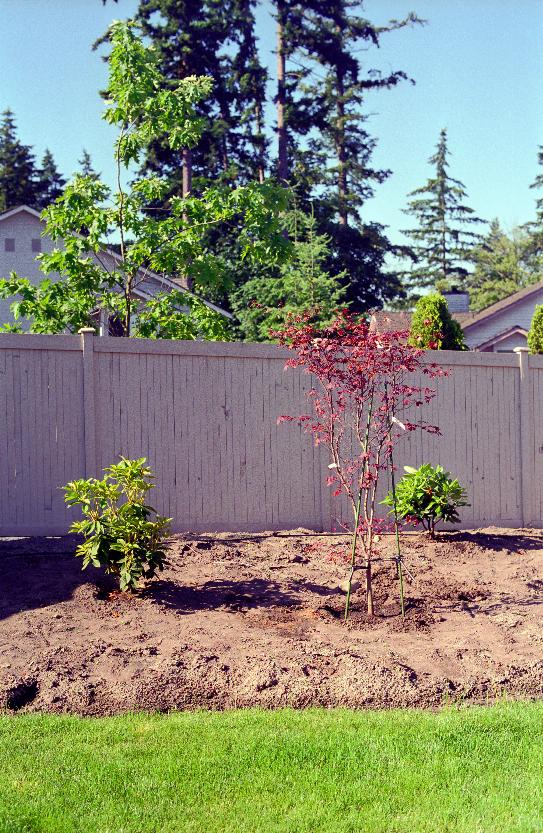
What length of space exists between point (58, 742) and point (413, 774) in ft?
4.79

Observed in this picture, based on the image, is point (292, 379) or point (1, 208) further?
point (1, 208)

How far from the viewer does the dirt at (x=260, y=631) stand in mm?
4496

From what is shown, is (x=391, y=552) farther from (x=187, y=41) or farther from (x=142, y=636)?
(x=187, y=41)

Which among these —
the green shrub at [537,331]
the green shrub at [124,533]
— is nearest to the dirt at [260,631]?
the green shrub at [124,533]

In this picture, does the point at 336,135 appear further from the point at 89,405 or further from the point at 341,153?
the point at 89,405

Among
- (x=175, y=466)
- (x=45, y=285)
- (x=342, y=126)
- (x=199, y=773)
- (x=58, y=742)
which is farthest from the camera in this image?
(x=342, y=126)

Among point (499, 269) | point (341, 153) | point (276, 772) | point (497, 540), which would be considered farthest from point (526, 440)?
point (499, 269)

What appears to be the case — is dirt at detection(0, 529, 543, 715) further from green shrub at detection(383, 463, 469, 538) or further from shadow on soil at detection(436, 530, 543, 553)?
green shrub at detection(383, 463, 469, 538)

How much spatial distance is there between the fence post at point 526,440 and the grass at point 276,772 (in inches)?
198

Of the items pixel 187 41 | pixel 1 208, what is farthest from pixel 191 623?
pixel 1 208

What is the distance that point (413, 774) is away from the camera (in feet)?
11.9

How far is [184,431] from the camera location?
7.81 metres

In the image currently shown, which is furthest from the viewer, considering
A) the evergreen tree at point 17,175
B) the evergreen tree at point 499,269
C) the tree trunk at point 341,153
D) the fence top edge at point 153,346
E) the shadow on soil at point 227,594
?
the evergreen tree at point 499,269

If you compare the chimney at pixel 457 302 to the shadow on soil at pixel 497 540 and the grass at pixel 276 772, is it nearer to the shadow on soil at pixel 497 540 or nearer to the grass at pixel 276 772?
the shadow on soil at pixel 497 540
